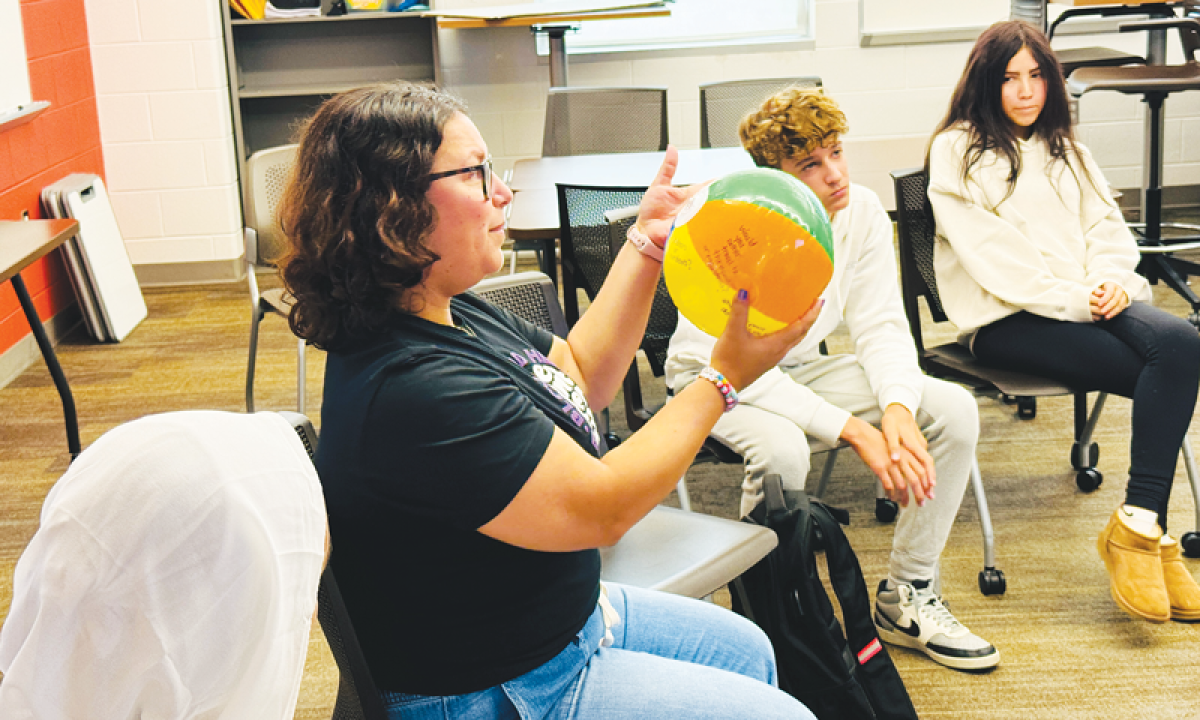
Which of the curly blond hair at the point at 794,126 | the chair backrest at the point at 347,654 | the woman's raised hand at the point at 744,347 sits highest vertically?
the curly blond hair at the point at 794,126

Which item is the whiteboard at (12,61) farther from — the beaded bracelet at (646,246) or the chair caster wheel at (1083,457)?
the chair caster wheel at (1083,457)

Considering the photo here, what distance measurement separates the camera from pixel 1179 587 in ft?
7.62

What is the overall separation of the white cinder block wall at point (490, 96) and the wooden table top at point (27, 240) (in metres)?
2.23

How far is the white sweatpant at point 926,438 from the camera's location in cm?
215

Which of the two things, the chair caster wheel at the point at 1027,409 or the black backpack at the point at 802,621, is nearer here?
the black backpack at the point at 802,621

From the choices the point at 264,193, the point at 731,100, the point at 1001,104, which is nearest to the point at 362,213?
the point at 1001,104

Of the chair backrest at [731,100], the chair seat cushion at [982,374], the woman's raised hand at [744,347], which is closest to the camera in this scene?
the woman's raised hand at [744,347]

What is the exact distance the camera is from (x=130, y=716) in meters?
0.71

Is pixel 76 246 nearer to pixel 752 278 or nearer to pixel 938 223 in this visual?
pixel 938 223

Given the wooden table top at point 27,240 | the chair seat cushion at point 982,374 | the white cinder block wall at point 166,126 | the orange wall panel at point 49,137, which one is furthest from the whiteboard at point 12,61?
the chair seat cushion at point 982,374

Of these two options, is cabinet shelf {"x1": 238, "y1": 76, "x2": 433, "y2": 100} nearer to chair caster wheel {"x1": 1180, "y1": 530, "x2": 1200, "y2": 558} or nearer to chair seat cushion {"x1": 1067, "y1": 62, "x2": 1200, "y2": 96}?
chair seat cushion {"x1": 1067, "y1": 62, "x2": 1200, "y2": 96}

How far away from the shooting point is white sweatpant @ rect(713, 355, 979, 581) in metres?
2.15

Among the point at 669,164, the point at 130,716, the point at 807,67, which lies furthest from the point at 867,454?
the point at 807,67

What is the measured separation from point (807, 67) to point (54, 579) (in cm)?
554
